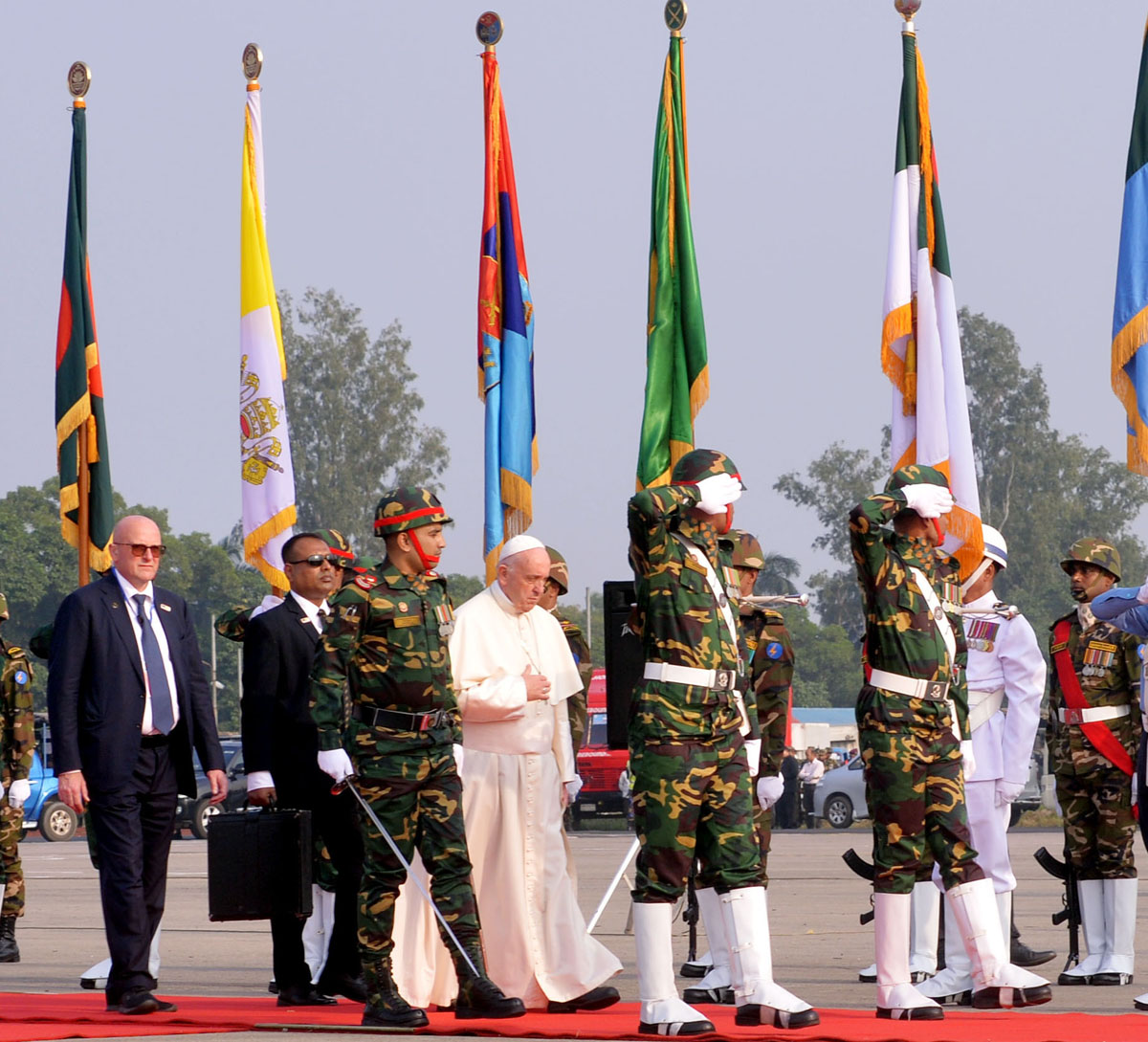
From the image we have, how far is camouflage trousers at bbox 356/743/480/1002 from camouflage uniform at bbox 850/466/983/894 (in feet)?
5.76

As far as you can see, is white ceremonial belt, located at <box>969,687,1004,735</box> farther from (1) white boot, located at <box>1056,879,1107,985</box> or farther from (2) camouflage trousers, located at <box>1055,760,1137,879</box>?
(1) white boot, located at <box>1056,879,1107,985</box>

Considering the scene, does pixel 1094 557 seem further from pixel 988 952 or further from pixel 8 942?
pixel 8 942

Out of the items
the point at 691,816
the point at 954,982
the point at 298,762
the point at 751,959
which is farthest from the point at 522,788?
the point at 954,982

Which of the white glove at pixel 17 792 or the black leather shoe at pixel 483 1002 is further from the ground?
the white glove at pixel 17 792

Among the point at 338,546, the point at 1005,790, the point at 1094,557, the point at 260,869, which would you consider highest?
the point at 338,546

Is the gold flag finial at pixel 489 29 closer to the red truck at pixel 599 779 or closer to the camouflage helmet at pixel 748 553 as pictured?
the camouflage helmet at pixel 748 553

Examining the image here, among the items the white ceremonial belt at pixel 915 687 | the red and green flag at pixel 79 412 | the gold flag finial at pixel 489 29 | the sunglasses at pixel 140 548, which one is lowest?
the white ceremonial belt at pixel 915 687

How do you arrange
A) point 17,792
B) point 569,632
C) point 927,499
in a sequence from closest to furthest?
point 927,499
point 569,632
point 17,792

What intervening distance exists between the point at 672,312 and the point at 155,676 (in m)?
4.59

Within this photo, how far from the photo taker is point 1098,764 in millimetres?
9781

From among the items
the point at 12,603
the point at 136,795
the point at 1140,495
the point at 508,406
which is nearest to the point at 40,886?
the point at 508,406

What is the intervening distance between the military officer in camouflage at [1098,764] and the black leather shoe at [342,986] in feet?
11.5

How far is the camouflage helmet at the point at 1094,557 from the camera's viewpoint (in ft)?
32.7

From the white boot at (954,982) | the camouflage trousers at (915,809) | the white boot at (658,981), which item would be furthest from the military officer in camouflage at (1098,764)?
the white boot at (658,981)
